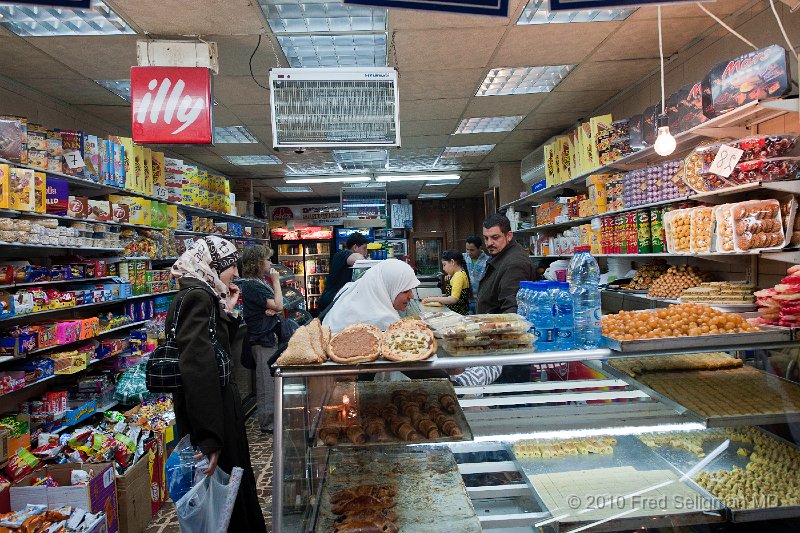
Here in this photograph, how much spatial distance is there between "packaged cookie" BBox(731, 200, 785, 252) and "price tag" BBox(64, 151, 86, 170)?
530 cm


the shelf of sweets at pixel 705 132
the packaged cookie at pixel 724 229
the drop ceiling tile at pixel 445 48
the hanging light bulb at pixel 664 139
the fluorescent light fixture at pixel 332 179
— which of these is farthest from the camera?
Result: the fluorescent light fixture at pixel 332 179

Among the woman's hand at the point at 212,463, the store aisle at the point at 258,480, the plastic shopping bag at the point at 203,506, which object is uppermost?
the woman's hand at the point at 212,463

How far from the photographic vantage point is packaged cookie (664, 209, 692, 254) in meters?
4.09

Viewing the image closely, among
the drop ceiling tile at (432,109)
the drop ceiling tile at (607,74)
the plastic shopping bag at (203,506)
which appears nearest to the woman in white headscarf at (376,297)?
the plastic shopping bag at (203,506)

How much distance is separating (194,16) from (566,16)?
9.57ft

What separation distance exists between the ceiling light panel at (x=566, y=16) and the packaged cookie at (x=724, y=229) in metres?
1.73

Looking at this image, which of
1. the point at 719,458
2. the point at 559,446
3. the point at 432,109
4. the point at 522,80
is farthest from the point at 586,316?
the point at 432,109

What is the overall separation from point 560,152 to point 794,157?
12.9 ft

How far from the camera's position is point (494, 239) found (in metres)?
4.15

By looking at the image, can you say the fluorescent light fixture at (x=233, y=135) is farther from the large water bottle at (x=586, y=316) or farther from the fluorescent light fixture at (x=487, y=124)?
the large water bottle at (x=586, y=316)

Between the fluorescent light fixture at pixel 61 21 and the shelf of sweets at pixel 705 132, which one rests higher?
the fluorescent light fixture at pixel 61 21

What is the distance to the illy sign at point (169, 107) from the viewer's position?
4.00 meters

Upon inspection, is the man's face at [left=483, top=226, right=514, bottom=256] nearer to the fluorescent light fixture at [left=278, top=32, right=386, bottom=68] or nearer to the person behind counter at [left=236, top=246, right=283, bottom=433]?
the fluorescent light fixture at [left=278, top=32, right=386, bottom=68]

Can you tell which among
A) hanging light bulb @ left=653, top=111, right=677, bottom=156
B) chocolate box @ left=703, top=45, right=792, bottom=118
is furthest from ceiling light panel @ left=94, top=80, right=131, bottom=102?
chocolate box @ left=703, top=45, right=792, bottom=118
